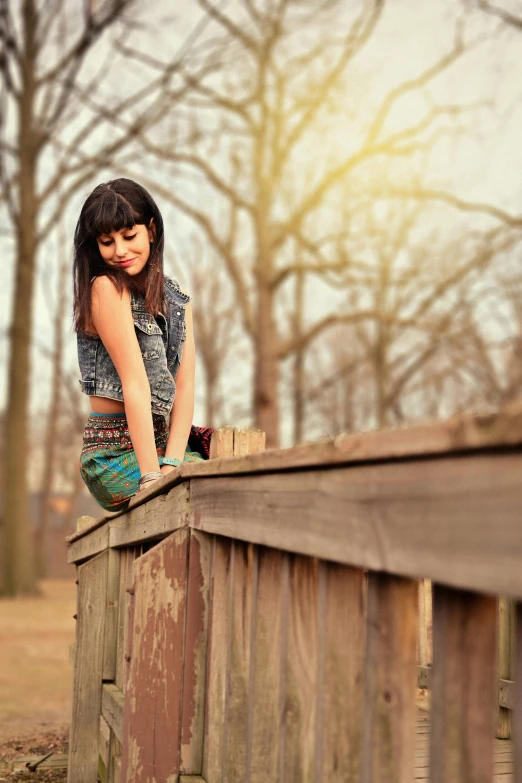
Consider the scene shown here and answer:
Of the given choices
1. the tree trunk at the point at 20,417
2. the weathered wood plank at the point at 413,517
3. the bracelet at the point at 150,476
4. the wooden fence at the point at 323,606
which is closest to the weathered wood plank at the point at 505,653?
the wooden fence at the point at 323,606

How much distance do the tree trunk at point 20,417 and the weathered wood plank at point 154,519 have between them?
1221 centimetres

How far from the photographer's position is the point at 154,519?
2.78m

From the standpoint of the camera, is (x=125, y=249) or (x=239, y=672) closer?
(x=239, y=672)

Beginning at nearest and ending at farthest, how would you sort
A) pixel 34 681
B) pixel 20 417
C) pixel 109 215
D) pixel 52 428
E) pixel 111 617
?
pixel 109 215
pixel 111 617
pixel 34 681
pixel 20 417
pixel 52 428

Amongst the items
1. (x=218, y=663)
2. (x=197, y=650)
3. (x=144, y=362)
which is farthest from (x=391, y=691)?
(x=144, y=362)

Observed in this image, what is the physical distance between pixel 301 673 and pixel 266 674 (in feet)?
0.61

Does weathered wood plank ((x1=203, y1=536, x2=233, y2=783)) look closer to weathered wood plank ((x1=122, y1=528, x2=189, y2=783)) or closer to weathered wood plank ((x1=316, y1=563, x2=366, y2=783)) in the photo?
weathered wood plank ((x1=122, y1=528, x2=189, y2=783))

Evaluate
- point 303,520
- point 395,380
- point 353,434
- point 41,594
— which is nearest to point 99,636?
point 303,520

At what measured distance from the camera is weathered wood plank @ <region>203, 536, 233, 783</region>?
7.06ft

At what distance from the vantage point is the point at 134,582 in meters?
2.41

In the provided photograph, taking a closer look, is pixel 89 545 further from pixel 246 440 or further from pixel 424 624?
pixel 246 440

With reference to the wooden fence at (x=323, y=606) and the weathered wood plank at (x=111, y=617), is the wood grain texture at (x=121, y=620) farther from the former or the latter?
the wooden fence at (x=323, y=606)

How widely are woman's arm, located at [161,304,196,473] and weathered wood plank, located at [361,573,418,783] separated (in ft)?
6.33

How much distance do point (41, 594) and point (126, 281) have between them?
1303 centimetres
